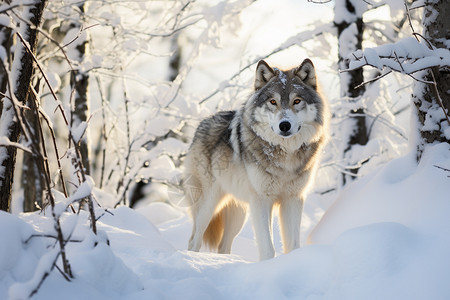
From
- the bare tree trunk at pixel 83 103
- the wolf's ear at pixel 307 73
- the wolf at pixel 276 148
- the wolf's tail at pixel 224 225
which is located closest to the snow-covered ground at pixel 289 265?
the wolf at pixel 276 148

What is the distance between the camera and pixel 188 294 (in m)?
2.94

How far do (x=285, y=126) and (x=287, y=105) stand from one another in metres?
0.28

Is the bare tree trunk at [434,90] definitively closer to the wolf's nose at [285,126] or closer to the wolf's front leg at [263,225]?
the wolf's nose at [285,126]

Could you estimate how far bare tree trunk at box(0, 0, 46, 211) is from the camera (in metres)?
3.64

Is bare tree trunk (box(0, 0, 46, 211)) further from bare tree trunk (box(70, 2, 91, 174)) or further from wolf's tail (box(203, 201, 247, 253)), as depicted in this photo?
bare tree trunk (box(70, 2, 91, 174))

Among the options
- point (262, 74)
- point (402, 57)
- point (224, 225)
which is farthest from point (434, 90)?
point (224, 225)

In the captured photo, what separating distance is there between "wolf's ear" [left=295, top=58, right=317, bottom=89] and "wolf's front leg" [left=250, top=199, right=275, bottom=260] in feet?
4.11

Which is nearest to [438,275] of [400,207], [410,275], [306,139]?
[410,275]

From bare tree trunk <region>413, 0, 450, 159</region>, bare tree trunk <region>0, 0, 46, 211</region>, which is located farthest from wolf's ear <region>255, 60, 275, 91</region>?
bare tree trunk <region>0, 0, 46, 211</region>

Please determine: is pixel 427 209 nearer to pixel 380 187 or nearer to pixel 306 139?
pixel 380 187

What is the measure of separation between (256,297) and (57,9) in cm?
630

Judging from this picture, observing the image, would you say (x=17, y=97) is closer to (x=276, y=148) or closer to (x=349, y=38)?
(x=276, y=148)

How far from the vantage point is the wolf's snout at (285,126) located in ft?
14.7

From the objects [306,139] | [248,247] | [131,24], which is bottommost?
[248,247]
